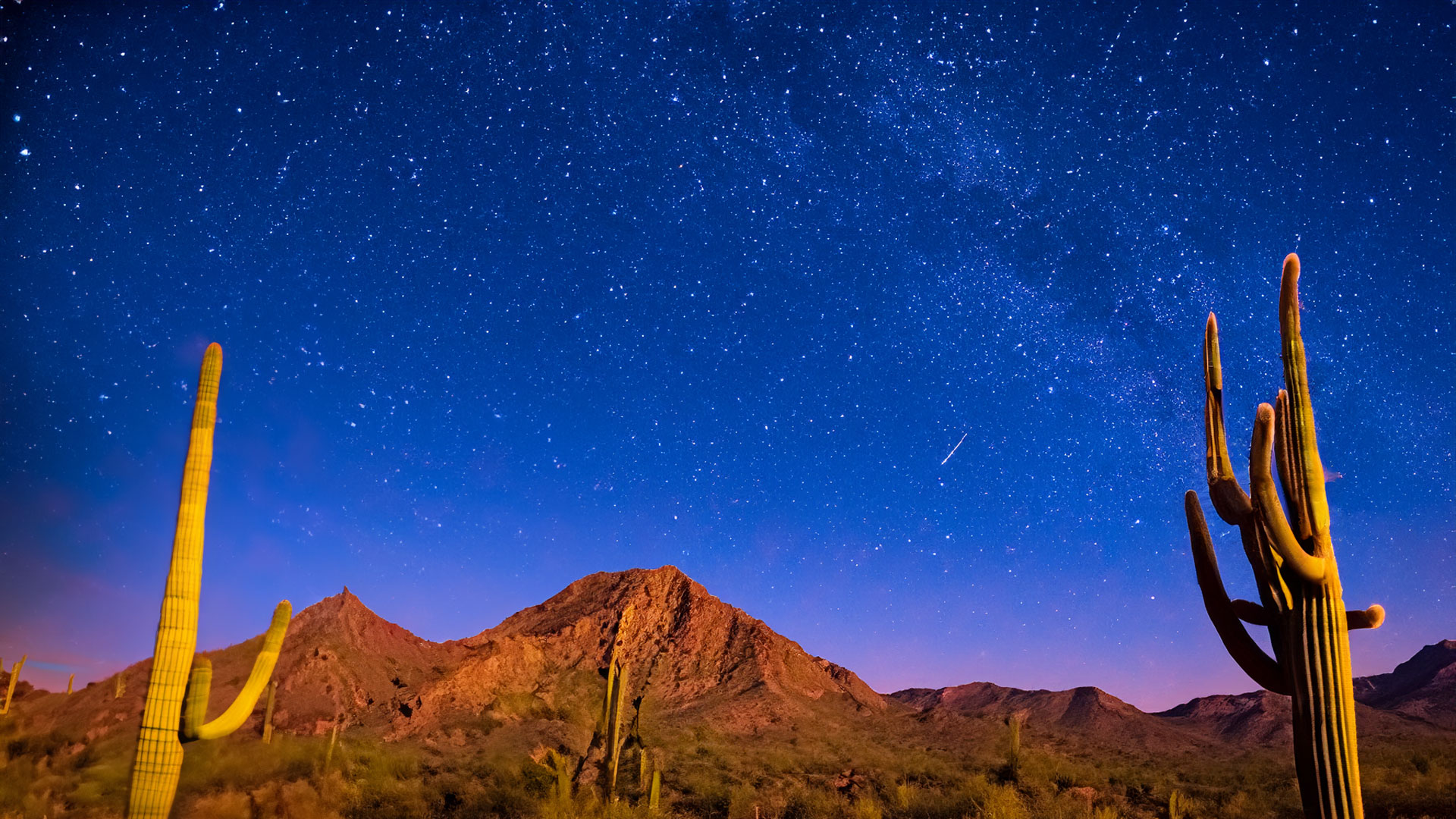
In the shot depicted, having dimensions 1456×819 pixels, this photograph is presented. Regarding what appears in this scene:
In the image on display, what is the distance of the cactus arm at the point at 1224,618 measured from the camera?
20.2ft

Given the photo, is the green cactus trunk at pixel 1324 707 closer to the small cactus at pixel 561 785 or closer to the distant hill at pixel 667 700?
the small cactus at pixel 561 785

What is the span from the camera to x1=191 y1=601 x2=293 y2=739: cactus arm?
6.73 meters

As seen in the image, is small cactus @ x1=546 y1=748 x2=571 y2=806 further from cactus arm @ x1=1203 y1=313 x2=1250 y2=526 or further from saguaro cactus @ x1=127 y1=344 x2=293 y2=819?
cactus arm @ x1=1203 y1=313 x2=1250 y2=526

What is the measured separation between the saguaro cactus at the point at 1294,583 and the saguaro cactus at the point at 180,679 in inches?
319

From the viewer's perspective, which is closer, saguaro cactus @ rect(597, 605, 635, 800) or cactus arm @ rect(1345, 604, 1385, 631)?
cactus arm @ rect(1345, 604, 1385, 631)

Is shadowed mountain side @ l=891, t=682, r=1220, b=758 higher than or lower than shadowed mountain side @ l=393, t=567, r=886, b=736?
lower

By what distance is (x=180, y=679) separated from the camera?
672cm

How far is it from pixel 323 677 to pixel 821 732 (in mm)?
30271

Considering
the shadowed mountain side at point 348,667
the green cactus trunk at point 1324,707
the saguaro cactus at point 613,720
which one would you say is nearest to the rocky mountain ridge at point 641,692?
the shadowed mountain side at point 348,667

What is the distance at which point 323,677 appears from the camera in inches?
1758

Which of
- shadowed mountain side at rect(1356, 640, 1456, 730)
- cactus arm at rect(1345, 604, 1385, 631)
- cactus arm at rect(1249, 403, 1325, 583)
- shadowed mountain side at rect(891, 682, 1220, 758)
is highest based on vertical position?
cactus arm at rect(1249, 403, 1325, 583)

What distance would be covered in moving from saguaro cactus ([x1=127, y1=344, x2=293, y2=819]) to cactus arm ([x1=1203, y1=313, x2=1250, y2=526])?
8.18 metres

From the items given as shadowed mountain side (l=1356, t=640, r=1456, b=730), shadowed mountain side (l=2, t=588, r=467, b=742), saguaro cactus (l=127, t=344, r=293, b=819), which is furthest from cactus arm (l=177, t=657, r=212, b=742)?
shadowed mountain side (l=1356, t=640, r=1456, b=730)

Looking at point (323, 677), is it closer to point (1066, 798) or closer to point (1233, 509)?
point (1066, 798)
